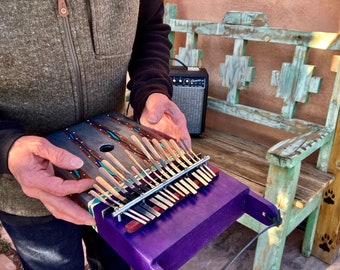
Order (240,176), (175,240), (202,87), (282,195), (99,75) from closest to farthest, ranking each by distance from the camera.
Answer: (175,240) → (99,75) → (282,195) → (240,176) → (202,87)

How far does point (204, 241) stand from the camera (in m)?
0.64

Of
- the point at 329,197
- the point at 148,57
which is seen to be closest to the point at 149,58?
the point at 148,57

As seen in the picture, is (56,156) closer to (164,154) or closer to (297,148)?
(164,154)

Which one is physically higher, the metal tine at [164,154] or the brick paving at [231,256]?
the metal tine at [164,154]

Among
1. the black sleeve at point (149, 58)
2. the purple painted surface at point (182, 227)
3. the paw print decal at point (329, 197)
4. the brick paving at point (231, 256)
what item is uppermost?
the black sleeve at point (149, 58)

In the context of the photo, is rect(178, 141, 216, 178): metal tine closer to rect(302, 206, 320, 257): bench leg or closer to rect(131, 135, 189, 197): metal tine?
rect(131, 135, 189, 197): metal tine

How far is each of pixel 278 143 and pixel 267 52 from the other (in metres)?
0.59

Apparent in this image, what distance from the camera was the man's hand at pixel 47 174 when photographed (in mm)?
612

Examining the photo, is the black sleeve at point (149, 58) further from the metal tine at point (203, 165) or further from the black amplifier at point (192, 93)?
the black amplifier at point (192, 93)

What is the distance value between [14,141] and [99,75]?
278mm

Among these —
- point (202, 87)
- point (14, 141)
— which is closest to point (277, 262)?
point (202, 87)

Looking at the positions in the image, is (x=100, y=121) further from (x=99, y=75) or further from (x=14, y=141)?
(x=14, y=141)

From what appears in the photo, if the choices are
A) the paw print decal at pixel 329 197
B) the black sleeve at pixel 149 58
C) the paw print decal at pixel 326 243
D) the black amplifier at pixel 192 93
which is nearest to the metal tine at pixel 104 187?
the black sleeve at pixel 149 58

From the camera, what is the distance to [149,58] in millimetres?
1026
